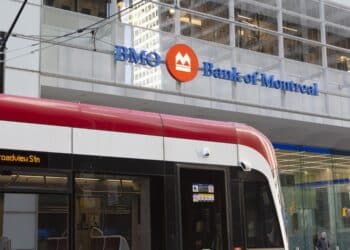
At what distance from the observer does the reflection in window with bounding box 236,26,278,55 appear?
21062 mm

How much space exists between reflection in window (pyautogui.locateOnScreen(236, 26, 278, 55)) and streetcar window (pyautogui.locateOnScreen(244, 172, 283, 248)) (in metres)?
13.3

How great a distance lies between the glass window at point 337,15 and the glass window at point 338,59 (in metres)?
1.19

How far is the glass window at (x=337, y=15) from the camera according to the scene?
24.0 m

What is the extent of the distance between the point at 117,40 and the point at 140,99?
5.78ft

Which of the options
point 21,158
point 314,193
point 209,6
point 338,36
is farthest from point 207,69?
point 21,158

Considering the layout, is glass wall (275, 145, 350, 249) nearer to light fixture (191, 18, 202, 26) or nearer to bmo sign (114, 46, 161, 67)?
light fixture (191, 18, 202, 26)

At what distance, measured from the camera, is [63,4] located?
675 inches

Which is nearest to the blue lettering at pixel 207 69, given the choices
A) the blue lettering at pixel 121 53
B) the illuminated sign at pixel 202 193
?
the blue lettering at pixel 121 53

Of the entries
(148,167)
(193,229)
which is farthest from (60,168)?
(193,229)

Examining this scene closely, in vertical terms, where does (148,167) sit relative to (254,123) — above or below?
below

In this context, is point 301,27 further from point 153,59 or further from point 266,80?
point 153,59

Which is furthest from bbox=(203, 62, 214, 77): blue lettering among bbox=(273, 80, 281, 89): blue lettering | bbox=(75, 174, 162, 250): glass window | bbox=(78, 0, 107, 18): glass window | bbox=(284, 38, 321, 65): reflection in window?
bbox=(75, 174, 162, 250): glass window

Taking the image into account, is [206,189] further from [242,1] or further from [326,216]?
[326,216]

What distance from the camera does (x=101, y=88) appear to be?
55.9ft
